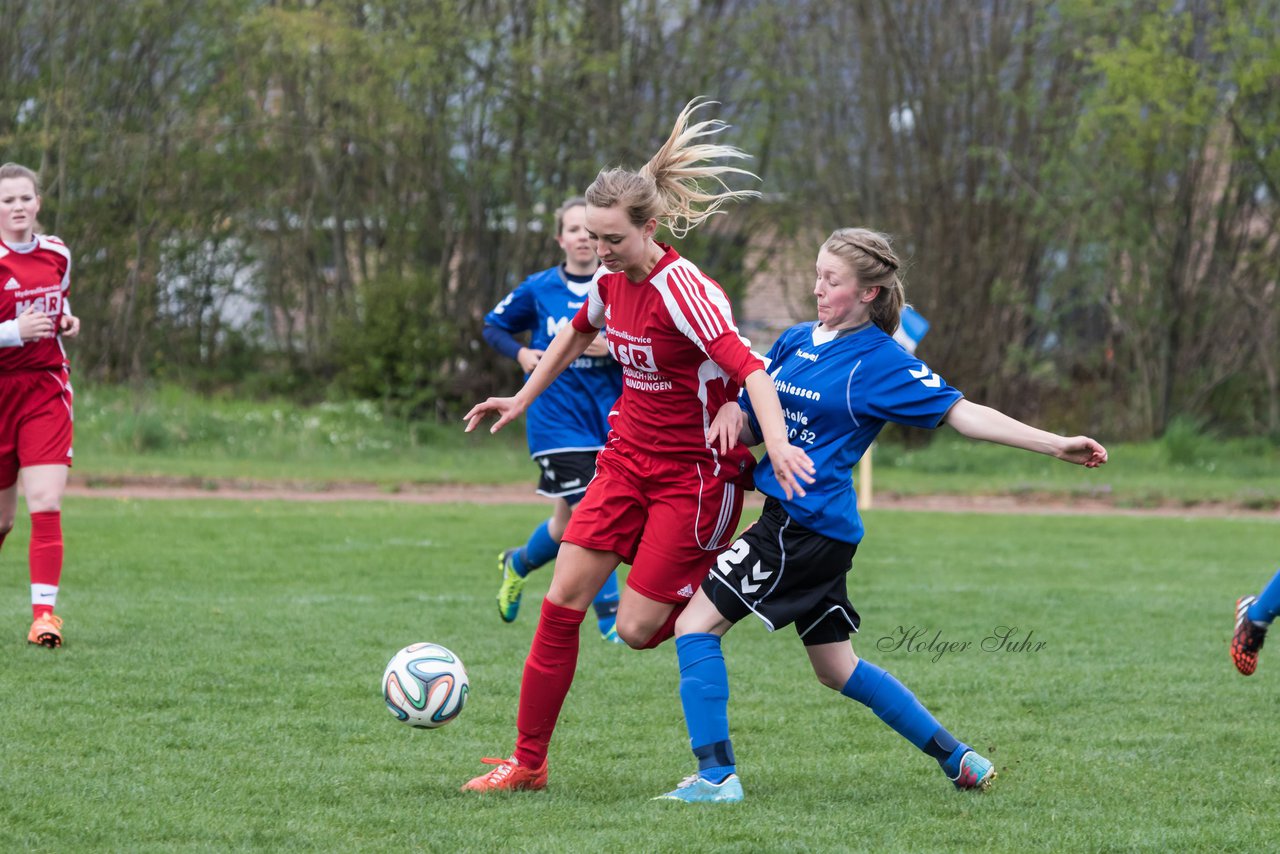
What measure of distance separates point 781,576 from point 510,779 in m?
0.98

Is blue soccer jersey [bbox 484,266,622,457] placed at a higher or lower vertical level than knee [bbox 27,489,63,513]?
higher

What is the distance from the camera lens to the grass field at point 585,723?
12.3 ft

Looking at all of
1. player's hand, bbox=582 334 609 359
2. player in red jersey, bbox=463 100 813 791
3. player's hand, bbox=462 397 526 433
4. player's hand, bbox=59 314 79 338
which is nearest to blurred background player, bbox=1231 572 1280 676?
player in red jersey, bbox=463 100 813 791

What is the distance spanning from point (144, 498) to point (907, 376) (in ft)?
33.8

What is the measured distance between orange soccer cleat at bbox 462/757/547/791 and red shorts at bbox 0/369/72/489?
3.04 metres

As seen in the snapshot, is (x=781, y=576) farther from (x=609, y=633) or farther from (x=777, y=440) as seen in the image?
(x=609, y=633)

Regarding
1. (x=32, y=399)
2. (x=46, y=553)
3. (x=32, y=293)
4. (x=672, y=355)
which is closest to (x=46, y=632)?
(x=46, y=553)

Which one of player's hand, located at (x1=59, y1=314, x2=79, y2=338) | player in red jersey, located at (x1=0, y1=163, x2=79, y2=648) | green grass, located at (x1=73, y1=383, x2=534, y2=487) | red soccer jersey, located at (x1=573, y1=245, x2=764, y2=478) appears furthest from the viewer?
green grass, located at (x1=73, y1=383, x2=534, y2=487)

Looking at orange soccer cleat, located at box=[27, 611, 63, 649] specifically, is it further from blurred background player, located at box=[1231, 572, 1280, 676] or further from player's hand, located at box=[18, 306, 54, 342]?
blurred background player, located at box=[1231, 572, 1280, 676]

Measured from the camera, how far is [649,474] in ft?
14.0

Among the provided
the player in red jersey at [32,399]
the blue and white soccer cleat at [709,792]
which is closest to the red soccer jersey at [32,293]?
the player in red jersey at [32,399]

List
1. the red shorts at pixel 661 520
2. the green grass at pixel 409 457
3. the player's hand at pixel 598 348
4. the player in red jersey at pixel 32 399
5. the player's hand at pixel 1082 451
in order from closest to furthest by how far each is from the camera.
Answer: the player's hand at pixel 1082 451 → the red shorts at pixel 661 520 → the player in red jersey at pixel 32 399 → the player's hand at pixel 598 348 → the green grass at pixel 409 457

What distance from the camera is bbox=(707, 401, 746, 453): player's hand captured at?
4.05 metres

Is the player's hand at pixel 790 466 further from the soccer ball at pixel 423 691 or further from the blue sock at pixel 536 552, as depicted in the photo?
the blue sock at pixel 536 552
